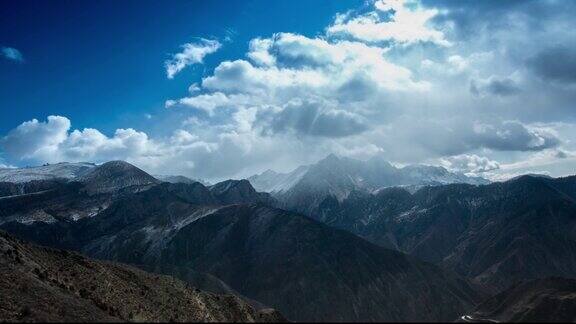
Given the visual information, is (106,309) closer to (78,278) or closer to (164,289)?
(78,278)

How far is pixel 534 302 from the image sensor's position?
499 ft

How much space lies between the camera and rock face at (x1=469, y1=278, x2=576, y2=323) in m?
141

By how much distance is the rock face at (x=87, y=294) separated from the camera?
166 ft

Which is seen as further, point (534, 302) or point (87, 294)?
point (534, 302)

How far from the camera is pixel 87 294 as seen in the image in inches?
2387

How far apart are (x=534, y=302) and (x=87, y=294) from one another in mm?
128885

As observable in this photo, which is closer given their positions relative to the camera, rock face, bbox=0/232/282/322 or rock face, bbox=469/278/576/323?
rock face, bbox=0/232/282/322

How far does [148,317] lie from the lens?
58.3 metres

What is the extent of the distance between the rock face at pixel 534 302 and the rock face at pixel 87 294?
87.1m

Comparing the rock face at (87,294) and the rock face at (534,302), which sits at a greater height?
the rock face at (87,294)

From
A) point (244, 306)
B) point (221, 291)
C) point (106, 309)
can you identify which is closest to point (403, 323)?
point (106, 309)

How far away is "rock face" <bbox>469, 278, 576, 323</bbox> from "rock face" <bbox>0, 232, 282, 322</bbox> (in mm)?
87057

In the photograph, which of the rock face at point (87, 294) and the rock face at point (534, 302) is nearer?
the rock face at point (87, 294)

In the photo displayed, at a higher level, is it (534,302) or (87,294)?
(87,294)
